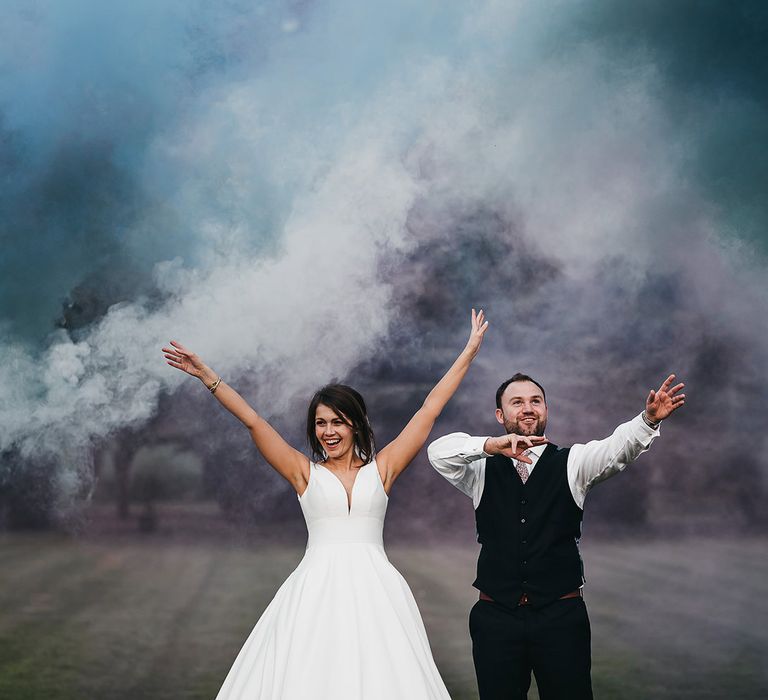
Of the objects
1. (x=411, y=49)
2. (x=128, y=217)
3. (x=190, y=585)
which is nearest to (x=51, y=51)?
(x=128, y=217)

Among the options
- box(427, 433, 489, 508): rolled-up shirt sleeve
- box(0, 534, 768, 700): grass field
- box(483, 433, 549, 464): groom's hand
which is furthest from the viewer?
box(0, 534, 768, 700): grass field

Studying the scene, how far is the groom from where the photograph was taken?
2.98 m

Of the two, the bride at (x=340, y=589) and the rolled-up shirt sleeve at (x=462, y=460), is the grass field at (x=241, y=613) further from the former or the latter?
the bride at (x=340, y=589)

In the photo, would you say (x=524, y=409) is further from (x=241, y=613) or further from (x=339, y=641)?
(x=241, y=613)

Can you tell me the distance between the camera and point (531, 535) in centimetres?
305

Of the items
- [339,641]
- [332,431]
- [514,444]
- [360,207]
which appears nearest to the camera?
[339,641]

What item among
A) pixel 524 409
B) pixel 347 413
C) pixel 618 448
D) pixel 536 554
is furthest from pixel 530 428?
pixel 347 413

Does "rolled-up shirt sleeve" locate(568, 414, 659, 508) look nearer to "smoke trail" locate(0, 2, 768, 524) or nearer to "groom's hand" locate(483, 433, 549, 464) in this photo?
"groom's hand" locate(483, 433, 549, 464)

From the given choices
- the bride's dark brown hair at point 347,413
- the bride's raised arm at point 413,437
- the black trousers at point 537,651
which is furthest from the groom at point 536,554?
the bride's dark brown hair at point 347,413

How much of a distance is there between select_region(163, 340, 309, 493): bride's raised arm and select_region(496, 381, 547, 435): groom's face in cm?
70

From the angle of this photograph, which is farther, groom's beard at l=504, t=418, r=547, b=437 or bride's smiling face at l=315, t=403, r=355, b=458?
groom's beard at l=504, t=418, r=547, b=437

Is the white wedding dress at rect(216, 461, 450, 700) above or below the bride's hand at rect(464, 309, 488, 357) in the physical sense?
below

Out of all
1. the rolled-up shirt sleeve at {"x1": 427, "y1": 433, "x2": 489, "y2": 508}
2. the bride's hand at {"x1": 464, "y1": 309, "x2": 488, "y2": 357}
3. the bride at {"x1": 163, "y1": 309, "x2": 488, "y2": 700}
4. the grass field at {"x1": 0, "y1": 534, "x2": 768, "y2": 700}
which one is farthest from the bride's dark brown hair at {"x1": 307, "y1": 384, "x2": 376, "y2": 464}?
the grass field at {"x1": 0, "y1": 534, "x2": 768, "y2": 700}

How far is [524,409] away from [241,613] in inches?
93.7
